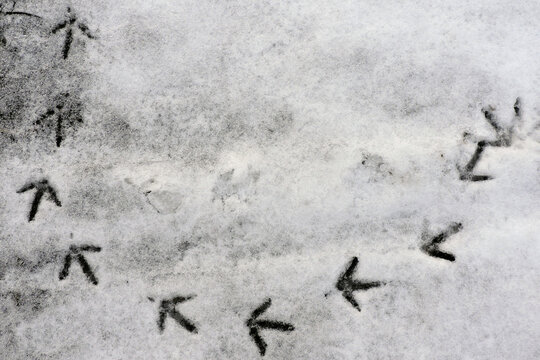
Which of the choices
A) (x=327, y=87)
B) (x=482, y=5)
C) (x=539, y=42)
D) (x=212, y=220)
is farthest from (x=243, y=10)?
(x=539, y=42)

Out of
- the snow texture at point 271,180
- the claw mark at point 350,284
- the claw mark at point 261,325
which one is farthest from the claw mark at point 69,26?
the claw mark at point 350,284

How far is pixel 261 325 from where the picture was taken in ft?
5.07

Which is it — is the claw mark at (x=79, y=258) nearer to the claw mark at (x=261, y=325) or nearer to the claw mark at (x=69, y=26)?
the claw mark at (x=261, y=325)

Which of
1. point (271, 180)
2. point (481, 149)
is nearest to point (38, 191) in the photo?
point (271, 180)

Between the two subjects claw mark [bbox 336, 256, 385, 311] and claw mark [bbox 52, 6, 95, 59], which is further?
claw mark [bbox 52, 6, 95, 59]

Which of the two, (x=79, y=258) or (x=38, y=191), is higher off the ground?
(x=38, y=191)

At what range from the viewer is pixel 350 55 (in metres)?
1.63

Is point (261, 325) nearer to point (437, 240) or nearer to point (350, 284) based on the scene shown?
point (350, 284)

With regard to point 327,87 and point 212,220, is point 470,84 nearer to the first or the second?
point 327,87

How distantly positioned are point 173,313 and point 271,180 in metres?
0.66

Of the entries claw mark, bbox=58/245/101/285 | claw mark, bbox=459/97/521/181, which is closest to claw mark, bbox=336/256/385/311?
claw mark, bbox=459/97/521/181

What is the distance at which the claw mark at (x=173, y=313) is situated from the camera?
1.55 m

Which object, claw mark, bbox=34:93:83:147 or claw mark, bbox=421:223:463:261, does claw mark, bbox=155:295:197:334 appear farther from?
claw mark, bbox=421:223:463:261

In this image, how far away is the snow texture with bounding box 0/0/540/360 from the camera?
60.6 inches
